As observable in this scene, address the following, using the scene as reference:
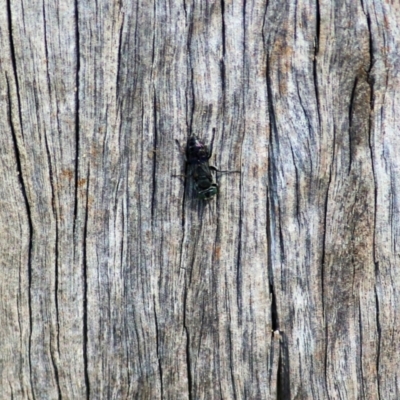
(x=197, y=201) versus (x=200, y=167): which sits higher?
(x=200, y=167)

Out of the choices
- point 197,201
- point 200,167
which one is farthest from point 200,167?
point 197,201

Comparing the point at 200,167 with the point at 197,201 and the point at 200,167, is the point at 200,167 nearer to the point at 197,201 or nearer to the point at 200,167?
the point at 200,167

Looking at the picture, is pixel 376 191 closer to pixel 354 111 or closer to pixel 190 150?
pixel 354 111

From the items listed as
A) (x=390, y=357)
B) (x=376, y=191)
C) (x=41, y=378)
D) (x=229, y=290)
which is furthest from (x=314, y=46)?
(x=41, y=378)
